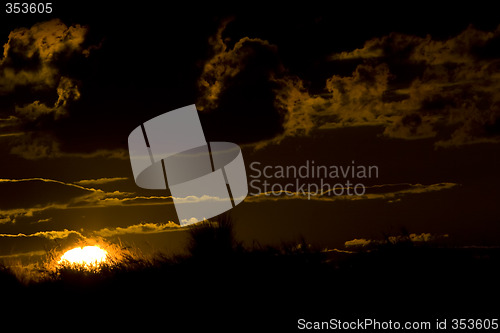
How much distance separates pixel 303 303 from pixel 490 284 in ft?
7.21

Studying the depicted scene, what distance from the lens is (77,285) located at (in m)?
11.6

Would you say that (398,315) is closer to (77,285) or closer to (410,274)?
(410,274)

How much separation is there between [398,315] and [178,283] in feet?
9.93

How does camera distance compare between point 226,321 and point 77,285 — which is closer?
point 226,321

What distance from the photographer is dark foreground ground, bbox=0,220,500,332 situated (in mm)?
9508

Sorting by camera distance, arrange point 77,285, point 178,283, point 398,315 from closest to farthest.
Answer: point 398,315 < point 178,283 < point 77,285

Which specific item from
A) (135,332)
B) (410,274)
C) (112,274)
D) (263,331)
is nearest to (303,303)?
(263,331)

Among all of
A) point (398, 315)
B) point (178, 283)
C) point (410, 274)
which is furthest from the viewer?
point (178, 283)

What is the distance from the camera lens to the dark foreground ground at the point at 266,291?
A: 31.2 feet

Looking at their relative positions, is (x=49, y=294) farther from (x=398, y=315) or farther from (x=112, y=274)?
(x=398, y=315)

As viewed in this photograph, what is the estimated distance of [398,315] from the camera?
9.31 m

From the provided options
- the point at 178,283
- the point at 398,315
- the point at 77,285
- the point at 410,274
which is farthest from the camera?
the point at 77,285

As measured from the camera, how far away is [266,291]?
10.1 metres

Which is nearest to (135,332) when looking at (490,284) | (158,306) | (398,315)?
(158,306)
